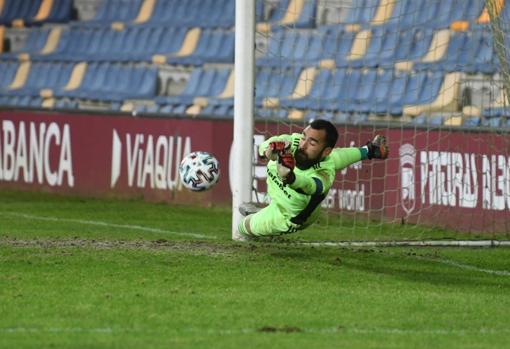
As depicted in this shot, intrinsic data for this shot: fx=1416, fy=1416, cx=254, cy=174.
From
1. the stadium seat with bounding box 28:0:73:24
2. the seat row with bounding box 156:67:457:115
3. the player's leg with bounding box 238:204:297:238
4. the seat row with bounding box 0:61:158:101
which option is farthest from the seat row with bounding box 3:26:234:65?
the player's leg with bounding box 238:204:297:238

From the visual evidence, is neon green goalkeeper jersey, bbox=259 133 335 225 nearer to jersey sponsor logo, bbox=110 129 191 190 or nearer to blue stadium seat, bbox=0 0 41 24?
jersey sponsor logo, bbox=110 129 191 190

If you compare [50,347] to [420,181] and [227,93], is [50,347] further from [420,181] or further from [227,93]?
[227,93]

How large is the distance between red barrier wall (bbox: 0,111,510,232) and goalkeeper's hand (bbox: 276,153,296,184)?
182 inches

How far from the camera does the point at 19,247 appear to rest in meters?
12.2

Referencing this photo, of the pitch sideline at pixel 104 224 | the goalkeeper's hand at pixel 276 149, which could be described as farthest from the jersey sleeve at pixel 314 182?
the pitch sideline at pixel 104 224

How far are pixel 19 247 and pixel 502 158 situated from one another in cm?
528

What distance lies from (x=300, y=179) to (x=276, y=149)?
294mm

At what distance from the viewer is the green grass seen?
318 inches

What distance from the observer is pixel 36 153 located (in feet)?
65.2

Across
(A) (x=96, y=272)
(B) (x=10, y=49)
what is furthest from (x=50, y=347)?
(B) (x=10, y=49)

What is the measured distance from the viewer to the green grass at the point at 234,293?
8.09 metres

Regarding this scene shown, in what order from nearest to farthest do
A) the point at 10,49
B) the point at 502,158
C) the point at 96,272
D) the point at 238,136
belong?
the point at 96,272 → the point at 238,136 → the point at 502,158 → the point at 10,49

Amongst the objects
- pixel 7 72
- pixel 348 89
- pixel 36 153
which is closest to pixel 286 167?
pixel 348 89

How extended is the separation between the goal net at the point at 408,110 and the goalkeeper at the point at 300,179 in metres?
2.62
